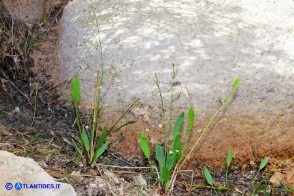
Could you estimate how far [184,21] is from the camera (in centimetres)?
307

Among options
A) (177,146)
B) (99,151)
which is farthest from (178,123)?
(99,151)

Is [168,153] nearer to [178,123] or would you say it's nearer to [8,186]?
[178,123]

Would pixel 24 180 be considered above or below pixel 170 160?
above

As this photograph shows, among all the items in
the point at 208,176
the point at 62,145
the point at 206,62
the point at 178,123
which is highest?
the point at 206,62

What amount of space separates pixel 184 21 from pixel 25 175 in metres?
1.50

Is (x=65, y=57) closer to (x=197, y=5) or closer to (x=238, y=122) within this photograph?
(x=197, y=5)

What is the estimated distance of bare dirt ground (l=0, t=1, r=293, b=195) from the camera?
2475 millimetres

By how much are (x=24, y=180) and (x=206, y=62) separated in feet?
Result: 4.31

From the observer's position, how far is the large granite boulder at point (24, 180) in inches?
77.6

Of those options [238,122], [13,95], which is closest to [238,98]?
[238,122]

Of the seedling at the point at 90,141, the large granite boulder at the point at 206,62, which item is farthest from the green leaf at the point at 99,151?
the large granite boulder at the point at 206,62

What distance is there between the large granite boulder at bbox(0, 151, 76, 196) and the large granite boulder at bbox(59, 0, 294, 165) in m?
0.85

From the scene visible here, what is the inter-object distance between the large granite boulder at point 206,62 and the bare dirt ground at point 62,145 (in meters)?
0.12

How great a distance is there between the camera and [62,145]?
8.93 feet
